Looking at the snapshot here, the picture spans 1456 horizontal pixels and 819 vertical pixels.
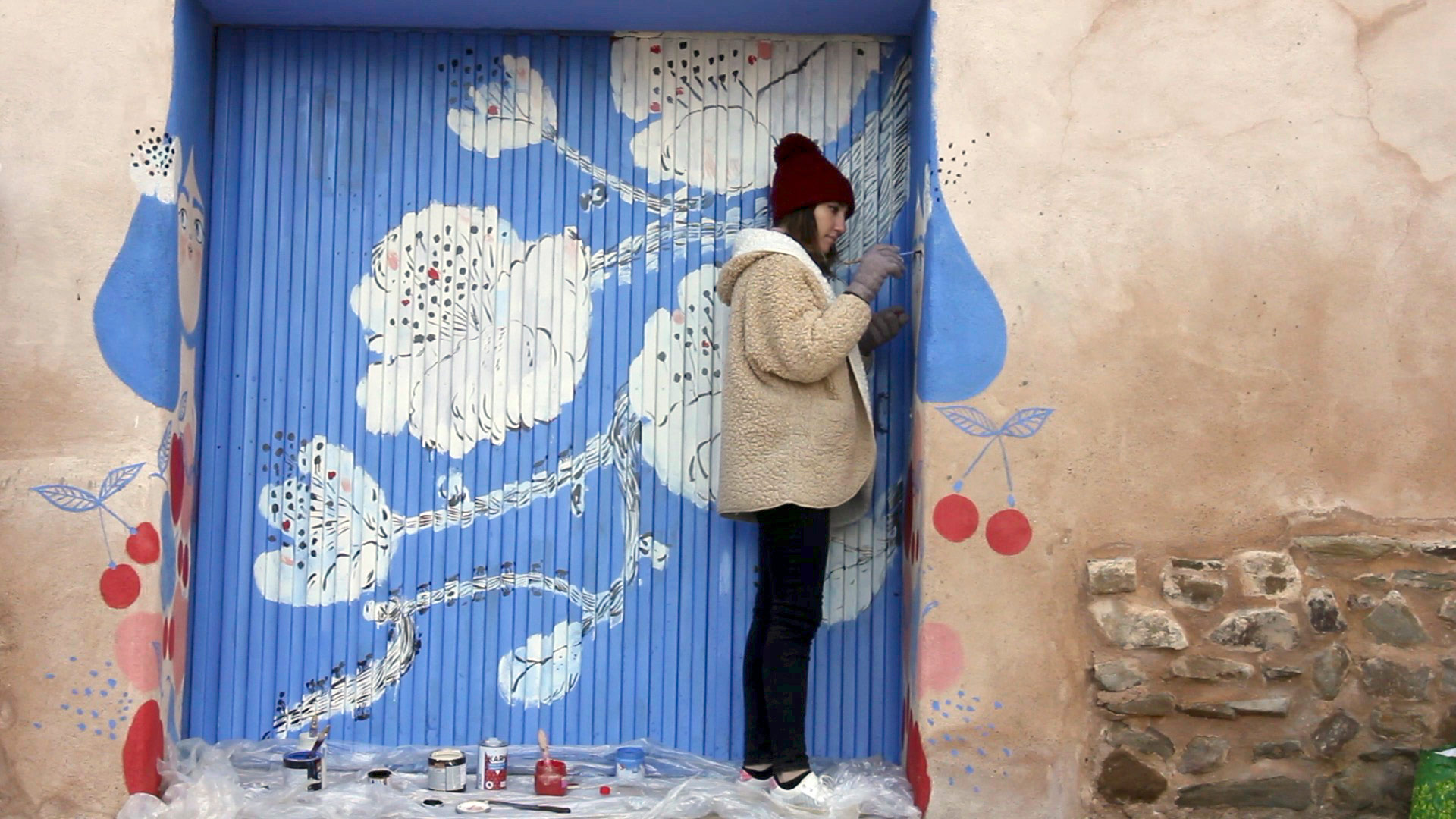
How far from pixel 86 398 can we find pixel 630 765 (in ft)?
5.77

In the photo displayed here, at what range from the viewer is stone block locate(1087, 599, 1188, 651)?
3.37 meters

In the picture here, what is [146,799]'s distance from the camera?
3.39 m

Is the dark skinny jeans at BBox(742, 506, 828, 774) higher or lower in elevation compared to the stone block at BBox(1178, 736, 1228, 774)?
higher

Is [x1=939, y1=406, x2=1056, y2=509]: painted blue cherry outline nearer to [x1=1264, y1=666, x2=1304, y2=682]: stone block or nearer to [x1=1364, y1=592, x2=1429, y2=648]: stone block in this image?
[x1=1264, y1=666, x2=1304, y2=682]: stone block

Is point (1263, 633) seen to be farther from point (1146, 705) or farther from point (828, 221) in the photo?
point (828, 221)

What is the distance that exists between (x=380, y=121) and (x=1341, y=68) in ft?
8.83

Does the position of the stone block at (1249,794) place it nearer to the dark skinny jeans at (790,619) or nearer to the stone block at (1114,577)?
the stone block at (1114,577)

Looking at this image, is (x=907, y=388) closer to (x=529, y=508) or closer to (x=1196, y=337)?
(x=1196, y=337)

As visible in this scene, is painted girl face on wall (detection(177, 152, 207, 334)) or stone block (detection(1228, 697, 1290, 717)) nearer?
stone block (detection(1228, 697, 1290, 717))

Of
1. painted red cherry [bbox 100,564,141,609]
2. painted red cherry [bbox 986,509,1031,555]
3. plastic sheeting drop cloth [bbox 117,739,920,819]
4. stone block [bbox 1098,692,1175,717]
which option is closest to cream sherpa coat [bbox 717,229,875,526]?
painted red cherry [bbox 986,509,1031,555]

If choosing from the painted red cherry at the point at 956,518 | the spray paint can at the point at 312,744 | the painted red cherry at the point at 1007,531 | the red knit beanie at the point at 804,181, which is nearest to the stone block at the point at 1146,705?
the painted red cherry at the point at 1007,531

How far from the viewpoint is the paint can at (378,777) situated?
11.6 feet

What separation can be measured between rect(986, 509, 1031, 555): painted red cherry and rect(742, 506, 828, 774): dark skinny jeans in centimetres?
43

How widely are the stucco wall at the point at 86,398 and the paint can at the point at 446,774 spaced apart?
0.72 m
